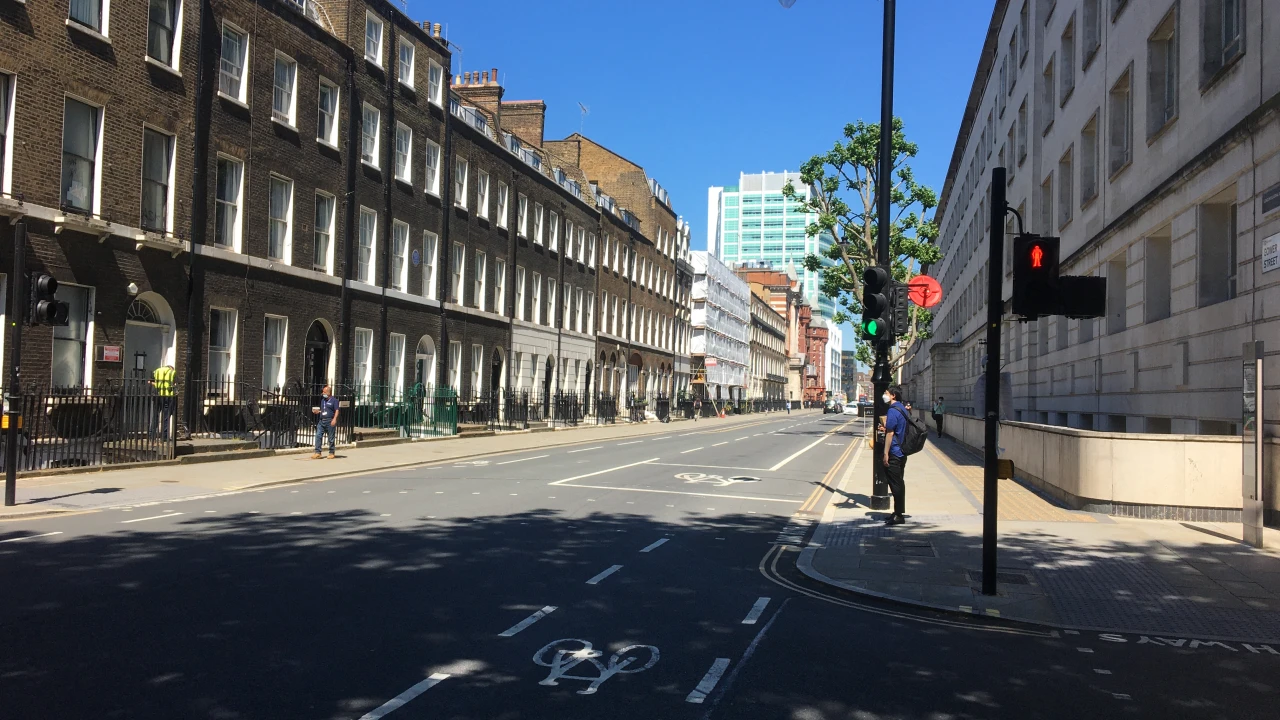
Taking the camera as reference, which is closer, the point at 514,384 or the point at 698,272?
the point at 514,384

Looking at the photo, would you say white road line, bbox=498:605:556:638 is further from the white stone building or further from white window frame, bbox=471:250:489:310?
white window frame, bbox=471:250:489:310

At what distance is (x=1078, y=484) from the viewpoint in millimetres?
13844

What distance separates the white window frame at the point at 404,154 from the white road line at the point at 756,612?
88.3ft

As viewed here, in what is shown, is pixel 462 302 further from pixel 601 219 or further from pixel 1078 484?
pixel 1078 484

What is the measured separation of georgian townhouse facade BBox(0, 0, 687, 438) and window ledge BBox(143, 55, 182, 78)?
0.06 meters

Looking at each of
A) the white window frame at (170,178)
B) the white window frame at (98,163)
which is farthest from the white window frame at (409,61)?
the white window frame at (98,163)

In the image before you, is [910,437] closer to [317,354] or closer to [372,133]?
[317,354]

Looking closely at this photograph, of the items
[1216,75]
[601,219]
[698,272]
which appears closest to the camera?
[1216,75]

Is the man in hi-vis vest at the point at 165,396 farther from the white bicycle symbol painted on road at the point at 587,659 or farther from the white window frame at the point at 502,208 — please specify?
the white window frame at the point at 502,208

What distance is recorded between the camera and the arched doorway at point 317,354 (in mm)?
27250

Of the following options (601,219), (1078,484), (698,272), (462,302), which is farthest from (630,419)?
(1078,484)

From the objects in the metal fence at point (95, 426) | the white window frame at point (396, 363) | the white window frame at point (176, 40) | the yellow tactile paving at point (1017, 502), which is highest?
the white window frame at point (176, 40)

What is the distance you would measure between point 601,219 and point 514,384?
50.8 feet

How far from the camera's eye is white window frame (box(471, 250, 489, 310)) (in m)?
38.3
